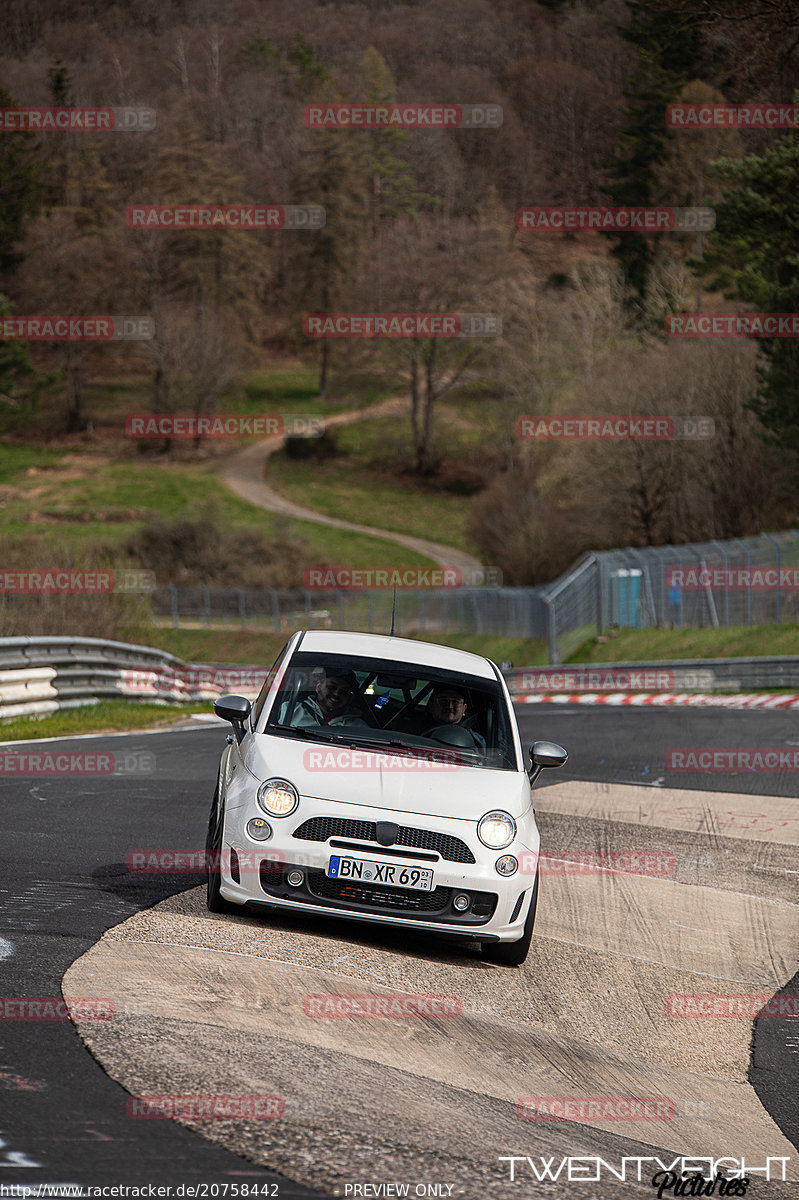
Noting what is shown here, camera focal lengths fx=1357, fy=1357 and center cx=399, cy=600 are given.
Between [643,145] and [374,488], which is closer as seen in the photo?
[374,488]

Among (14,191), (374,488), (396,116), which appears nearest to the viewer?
(374,488)

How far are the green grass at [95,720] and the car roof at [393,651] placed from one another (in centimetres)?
828

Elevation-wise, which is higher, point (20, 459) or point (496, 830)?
point (496, 830)

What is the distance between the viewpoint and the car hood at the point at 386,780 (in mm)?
7035

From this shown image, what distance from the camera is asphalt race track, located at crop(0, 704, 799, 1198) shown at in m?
4.38

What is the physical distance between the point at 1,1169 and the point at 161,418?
90.1 m

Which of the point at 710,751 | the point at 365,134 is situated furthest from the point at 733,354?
the point at 365,134

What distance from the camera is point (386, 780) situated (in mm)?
7180

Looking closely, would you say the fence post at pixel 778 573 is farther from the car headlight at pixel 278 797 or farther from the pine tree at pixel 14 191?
the pine tree at pixel 14 191

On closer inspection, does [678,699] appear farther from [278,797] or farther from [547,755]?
[278,797]

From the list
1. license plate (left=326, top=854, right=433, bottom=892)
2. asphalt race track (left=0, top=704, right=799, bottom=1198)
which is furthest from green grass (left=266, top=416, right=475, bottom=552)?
license plate (left=326, top=854, right=433, bottom=892)

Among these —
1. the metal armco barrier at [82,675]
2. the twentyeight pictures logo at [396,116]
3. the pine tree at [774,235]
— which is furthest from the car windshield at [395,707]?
the twentyeight pictures logo at [396,116]

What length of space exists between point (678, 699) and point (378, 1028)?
21373 millimetres

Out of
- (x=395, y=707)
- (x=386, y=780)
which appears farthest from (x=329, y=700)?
(x=386, y=780)
